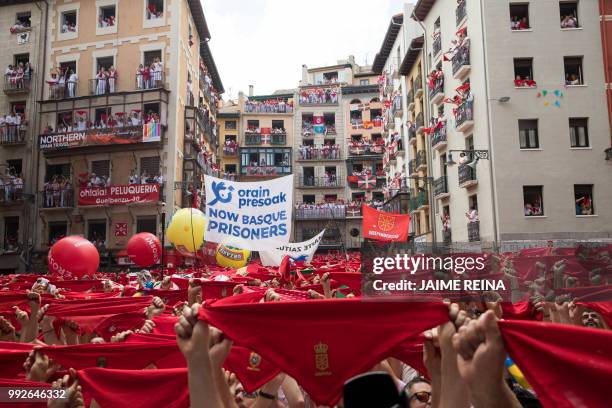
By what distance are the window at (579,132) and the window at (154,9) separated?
2289 cm

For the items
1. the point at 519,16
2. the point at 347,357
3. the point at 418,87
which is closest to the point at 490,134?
the point at 519,16

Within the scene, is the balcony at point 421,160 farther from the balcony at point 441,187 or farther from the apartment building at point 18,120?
the apartment building at point 18,120

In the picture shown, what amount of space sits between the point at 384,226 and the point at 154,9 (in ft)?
75.2

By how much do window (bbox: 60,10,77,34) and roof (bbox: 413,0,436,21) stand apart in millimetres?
20453

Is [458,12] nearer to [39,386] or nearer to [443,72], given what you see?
[443,72]

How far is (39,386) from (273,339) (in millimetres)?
1626

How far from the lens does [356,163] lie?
2191 inches

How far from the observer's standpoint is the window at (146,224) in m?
31.0

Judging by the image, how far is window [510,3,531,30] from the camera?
25.6 metres

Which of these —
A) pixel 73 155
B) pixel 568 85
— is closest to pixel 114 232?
pixel 73 155

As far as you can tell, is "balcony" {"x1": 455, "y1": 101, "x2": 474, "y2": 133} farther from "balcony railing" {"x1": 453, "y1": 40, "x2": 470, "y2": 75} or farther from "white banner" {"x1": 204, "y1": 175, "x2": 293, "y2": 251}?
"white banner" {"x1": 204, "y1": 175, "x2": 293, "y2": 251}

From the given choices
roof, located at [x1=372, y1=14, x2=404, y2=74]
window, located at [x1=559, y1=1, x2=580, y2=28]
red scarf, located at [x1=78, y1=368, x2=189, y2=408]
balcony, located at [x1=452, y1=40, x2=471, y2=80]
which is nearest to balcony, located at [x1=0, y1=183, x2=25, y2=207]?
balcony, located at [x1=452, y1=40, x2=471, y2=80]

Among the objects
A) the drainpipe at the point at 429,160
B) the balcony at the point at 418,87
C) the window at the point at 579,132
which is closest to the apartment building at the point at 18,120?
the drainpipe at the point at 429,160

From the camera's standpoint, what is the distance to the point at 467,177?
26.6m
